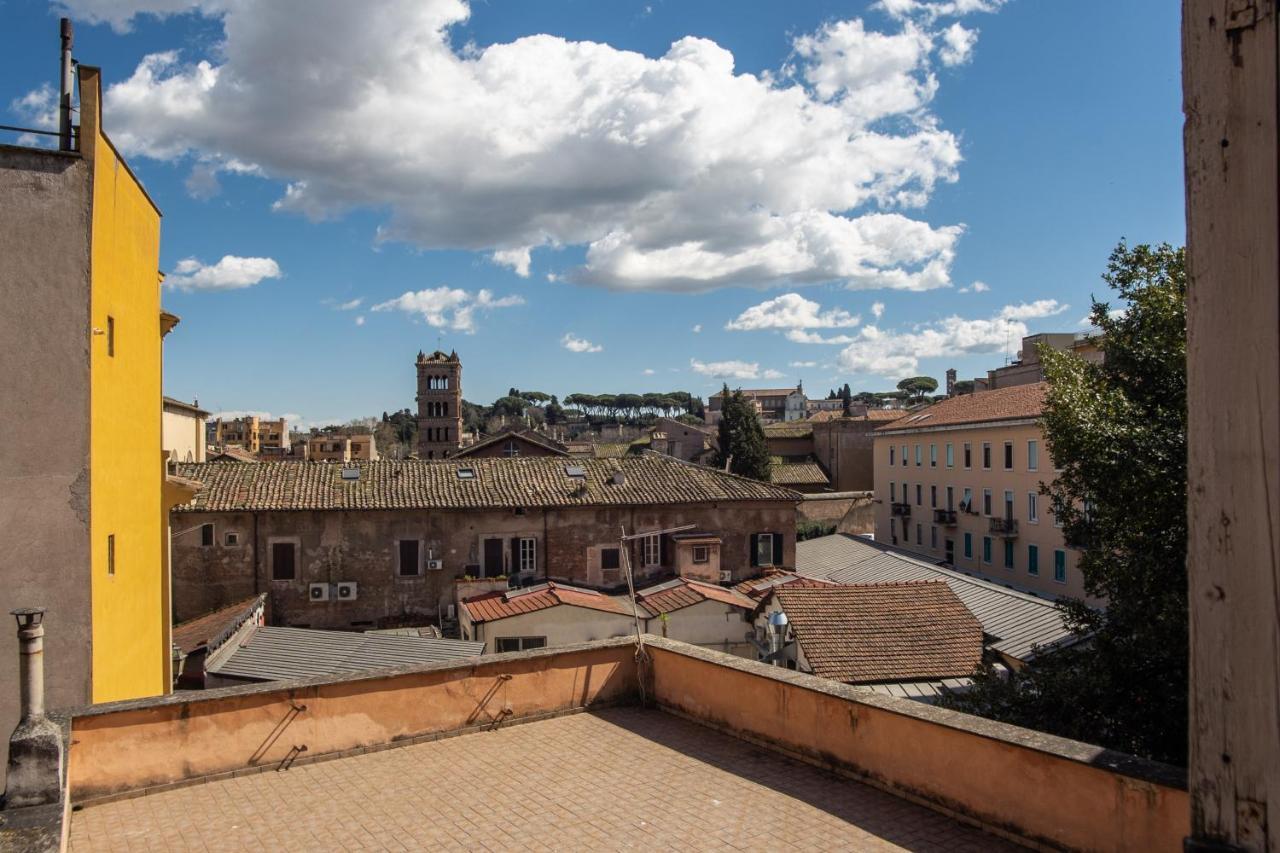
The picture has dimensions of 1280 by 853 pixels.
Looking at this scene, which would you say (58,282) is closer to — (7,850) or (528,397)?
(7,850)

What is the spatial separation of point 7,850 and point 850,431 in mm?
51014

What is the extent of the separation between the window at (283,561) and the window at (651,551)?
11.0m

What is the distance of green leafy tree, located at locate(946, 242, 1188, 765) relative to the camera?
10.7 meters

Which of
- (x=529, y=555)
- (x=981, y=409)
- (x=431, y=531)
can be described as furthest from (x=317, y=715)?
(x=981, y=409)

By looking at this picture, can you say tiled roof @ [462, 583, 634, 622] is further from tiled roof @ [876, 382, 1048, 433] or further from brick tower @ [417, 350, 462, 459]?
brick tower @ [417, 350, 462, 459]

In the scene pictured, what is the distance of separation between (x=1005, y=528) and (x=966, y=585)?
1053cm

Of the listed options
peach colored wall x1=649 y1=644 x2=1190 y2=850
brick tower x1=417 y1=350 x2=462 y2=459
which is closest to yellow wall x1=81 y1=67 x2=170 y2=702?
peach colored wall x1=649 y1=644 x2=1190 y2=850

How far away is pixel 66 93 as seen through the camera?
848 cm

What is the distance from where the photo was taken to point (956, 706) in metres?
11.8

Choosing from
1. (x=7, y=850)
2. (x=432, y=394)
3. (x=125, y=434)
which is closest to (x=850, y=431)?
(x=432, y=394)

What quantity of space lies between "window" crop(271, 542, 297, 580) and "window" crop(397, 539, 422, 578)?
3.24m

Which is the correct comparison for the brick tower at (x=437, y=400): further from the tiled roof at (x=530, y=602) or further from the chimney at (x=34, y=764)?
the chimney at (x=34, y=764)

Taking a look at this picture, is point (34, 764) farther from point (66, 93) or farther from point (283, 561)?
point (283, 561)

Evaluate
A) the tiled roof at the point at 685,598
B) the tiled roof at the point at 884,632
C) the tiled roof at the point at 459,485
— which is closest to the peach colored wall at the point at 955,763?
the tiled roof at the point at 884,632
